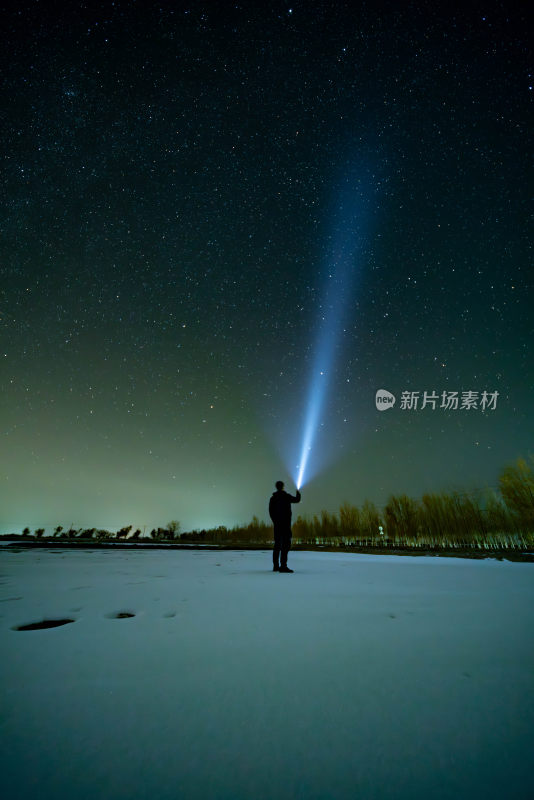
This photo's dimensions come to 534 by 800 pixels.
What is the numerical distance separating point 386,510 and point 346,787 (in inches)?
688

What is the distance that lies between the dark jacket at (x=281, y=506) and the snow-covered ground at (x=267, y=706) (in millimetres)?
3158

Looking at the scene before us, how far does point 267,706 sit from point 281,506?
13.9ft

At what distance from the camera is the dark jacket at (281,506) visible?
4.96 m

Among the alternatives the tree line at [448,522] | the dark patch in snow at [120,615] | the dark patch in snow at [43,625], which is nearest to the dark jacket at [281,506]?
the dark patch in snow at [120,615]

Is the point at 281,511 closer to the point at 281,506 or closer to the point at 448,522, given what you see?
the point at 281,506

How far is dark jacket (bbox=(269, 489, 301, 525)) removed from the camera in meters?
4.96

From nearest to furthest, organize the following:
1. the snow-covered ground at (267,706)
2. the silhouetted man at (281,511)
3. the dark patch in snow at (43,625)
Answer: the snow-covered ground at (267,706) → the dark patch in snow at (43,625) → the silhouetted man at (281,511)

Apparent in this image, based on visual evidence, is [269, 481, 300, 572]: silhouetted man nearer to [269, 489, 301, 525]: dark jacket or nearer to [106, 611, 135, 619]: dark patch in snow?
[269, 489, 301, 525]: dark jacket

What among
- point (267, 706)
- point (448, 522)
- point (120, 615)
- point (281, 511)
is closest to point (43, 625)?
point (120, 615)

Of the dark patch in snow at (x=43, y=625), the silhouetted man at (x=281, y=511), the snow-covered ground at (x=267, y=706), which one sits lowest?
the dark patch in snow at (x=43, y=625)

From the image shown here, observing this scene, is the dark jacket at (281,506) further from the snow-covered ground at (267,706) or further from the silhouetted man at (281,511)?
the snow-covered ground at (267,706)

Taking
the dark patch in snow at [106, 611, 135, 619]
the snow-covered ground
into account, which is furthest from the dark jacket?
the dark patch in snow at [106, 611, 135, 619]

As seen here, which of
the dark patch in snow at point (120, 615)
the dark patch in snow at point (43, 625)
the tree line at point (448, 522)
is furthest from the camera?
the tree line at point (448, 522)

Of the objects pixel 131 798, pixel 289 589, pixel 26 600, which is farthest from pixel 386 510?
pixel 131 798
